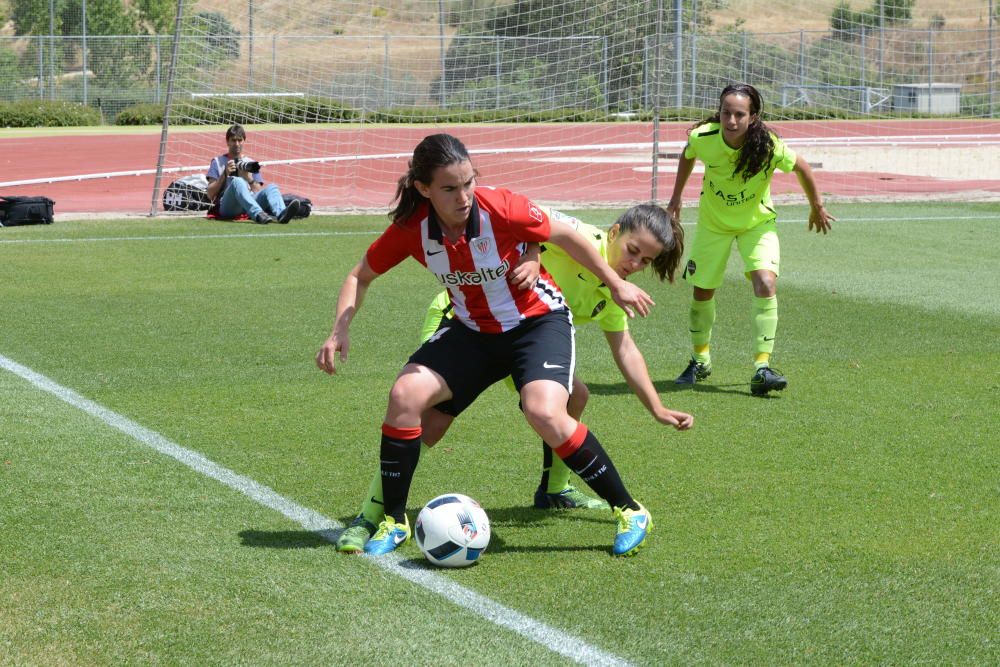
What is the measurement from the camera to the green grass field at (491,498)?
4109 millimetres

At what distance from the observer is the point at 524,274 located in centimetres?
508

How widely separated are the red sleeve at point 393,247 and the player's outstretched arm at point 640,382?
0.92 m

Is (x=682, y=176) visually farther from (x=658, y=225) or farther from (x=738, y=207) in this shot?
(x=658, y=225)

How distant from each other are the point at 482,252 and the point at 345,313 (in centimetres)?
60

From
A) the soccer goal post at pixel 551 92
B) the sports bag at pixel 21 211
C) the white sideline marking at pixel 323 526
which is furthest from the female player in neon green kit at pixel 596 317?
the soccer goal post at pixel 551 92

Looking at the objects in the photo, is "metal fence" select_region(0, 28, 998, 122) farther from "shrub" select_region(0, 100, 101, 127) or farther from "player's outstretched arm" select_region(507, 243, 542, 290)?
"player's outstretched arm" select_region(507, 243, 542, 290)

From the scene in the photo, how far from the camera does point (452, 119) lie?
2634cm

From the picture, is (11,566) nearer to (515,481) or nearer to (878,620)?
(515,481)

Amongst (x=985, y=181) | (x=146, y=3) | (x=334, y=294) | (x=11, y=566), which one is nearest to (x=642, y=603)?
(x=11, y=566)

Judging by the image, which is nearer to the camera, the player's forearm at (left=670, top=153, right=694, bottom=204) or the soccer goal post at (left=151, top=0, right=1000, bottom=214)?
the player's forearm at (left=670, top=153, right=694, bottom=204)

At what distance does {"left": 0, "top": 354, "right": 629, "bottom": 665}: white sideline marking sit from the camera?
4023mm

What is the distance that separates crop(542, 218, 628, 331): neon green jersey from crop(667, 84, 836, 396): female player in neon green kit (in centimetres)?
275

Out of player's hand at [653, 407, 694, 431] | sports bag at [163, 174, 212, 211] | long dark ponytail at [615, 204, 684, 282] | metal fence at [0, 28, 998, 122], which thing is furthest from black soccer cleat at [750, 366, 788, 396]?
sports bag at [163, 174, 212, 211]

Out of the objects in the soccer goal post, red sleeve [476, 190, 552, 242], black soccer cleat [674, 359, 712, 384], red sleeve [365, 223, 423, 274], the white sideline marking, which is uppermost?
the soccer goal post
